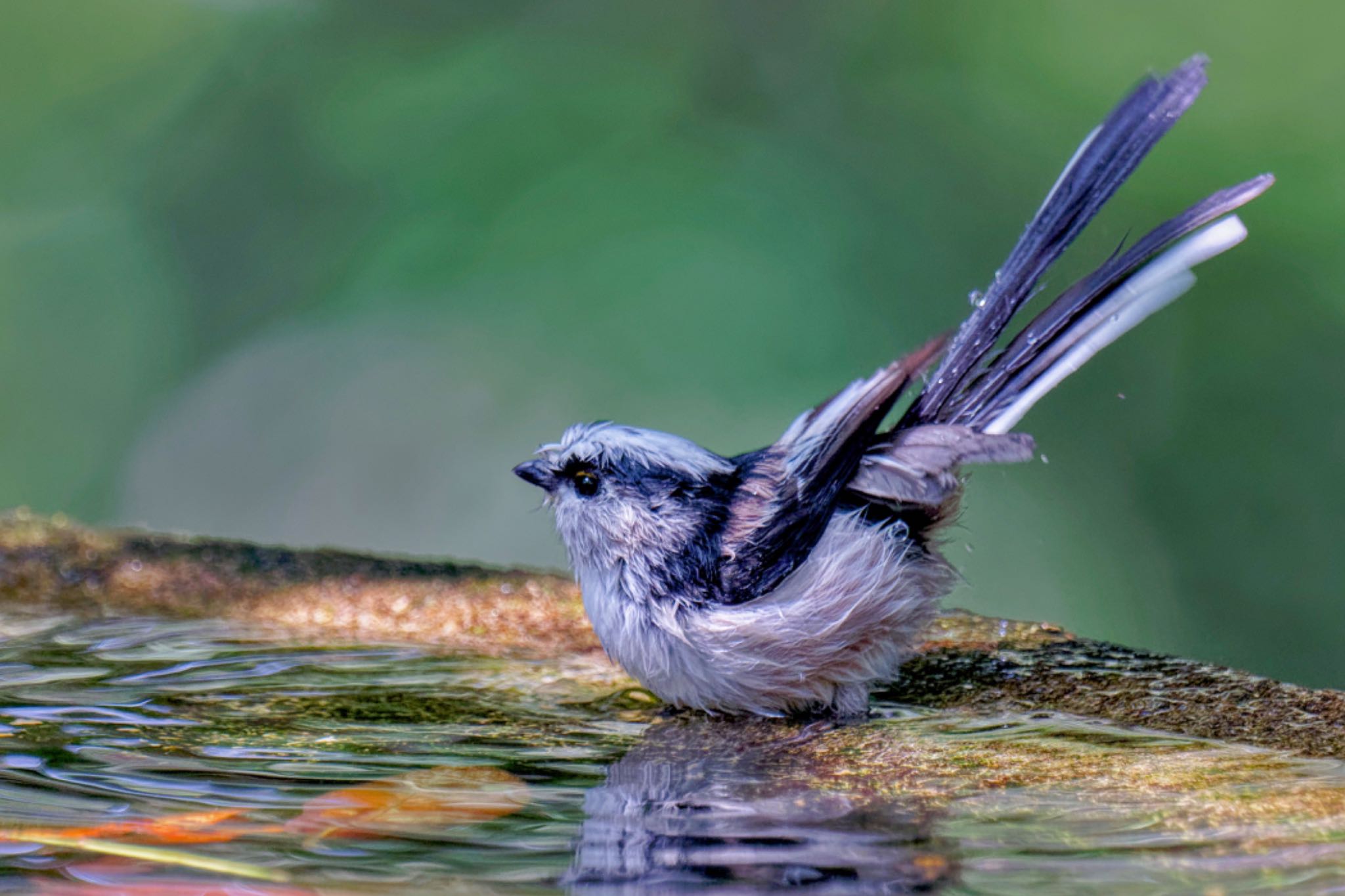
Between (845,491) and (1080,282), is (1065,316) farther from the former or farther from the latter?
(845,491)

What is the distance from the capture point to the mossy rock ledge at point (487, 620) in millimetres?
2205

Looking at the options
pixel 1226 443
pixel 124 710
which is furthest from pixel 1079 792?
pixel 1226 443

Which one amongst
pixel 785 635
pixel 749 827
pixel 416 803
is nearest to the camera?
pixel 749 827

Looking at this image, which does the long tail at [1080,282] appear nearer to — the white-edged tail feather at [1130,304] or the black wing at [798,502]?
the white-edged tail feather at [1130,304]

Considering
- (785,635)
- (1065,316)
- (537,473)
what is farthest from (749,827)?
(1065,316)

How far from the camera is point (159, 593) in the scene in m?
3.02

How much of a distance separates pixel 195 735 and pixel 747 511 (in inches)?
39.3

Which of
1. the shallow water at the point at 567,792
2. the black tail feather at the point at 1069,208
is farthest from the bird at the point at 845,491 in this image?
the shallow water at the point at 567,792

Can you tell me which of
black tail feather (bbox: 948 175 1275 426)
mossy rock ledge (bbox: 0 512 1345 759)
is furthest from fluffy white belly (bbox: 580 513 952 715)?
black tail feather (bbox: 948 175 1275 426)

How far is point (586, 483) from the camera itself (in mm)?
2484

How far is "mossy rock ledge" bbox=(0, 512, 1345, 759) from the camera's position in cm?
221

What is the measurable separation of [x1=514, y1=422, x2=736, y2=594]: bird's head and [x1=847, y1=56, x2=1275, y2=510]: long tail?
28cm

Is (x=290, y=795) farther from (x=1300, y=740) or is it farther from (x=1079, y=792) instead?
(x=1300, y=740)

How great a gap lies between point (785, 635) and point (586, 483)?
19.0 inches
